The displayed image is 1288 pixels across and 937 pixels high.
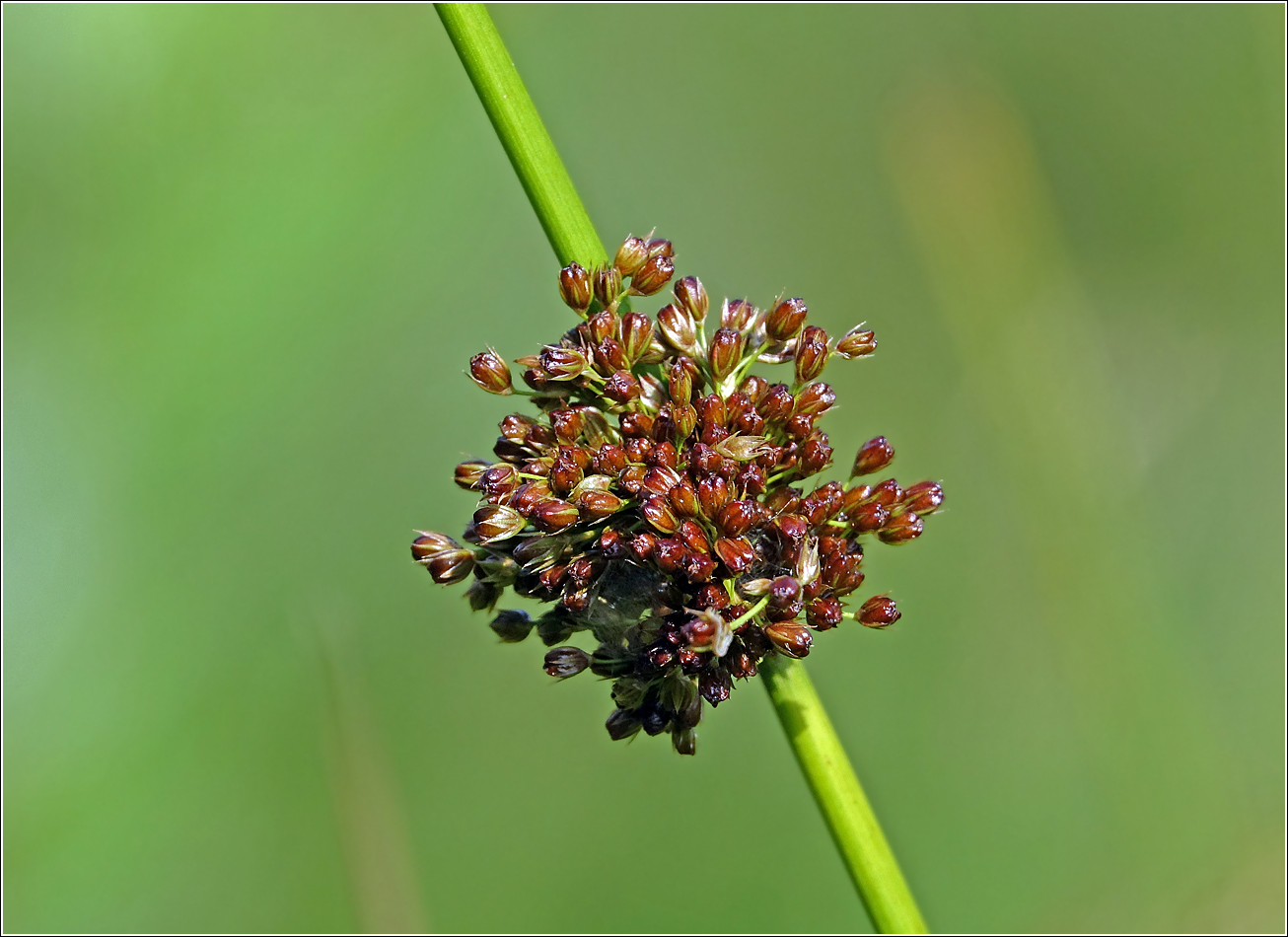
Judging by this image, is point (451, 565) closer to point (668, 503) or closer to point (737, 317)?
point (668, 503)

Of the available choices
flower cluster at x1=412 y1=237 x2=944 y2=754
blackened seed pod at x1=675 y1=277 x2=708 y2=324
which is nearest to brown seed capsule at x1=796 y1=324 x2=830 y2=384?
flower cluster at x1=412 y1=237 x2=944 y2=754

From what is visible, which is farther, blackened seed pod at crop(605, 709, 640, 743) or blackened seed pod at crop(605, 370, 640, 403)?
blackened seed pod at crop(605, 709, 640, 743)

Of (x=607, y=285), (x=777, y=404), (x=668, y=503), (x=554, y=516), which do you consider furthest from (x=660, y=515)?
(x=607, y=285)

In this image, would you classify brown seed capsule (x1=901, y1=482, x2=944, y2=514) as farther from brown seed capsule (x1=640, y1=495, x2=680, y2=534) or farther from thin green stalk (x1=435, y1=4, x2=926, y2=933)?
brown seed capsule (x1=640, y1=495, x2=680, y2=534)

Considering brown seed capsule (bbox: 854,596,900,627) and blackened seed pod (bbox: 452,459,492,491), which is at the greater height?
blackened seed pod (bbox: 452,459,492,491)

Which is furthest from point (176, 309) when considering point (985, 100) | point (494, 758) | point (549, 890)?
point (985, 100)
